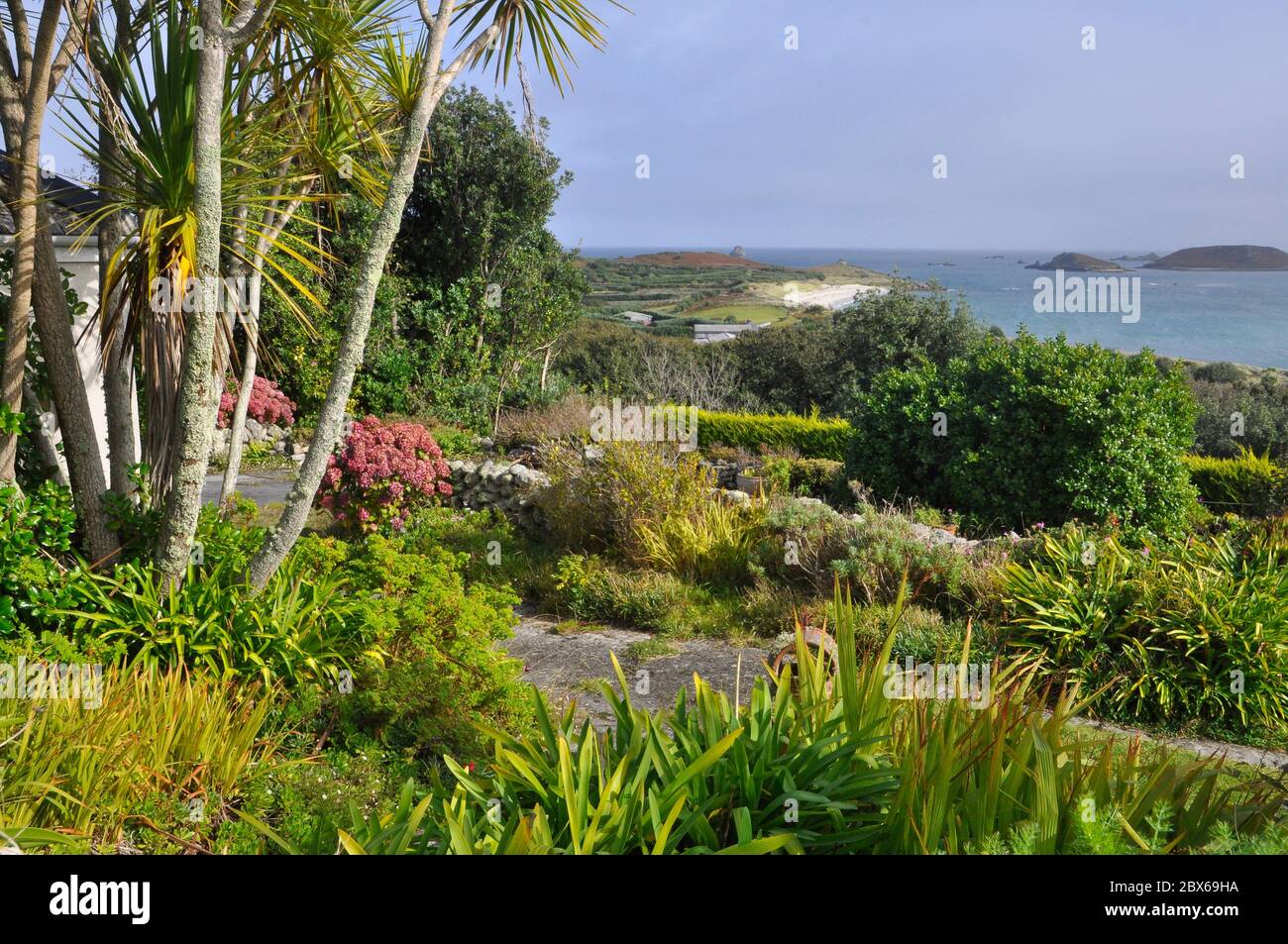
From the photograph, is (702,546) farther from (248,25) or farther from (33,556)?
(248,25)

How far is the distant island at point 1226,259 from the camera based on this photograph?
5641 centimetres

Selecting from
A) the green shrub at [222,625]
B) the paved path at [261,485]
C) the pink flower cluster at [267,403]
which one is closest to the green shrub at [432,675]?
the green shrub at [222,625]

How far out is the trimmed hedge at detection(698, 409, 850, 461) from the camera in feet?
43.9

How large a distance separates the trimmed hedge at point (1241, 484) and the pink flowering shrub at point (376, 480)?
9637 mm

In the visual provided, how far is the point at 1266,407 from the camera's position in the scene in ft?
67.1

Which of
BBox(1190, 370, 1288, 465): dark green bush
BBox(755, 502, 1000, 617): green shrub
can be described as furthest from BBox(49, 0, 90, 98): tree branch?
BBox(1190, 370, 1288, 465): dark green bush

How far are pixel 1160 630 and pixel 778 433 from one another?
8756 millimetres

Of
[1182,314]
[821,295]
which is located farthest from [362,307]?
[1182,314]

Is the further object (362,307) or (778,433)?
(778,433)

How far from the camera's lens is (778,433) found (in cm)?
1380

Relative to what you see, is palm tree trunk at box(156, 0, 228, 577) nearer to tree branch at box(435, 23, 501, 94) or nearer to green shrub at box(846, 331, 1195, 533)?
tree branch at box(435, 23, 501, 94)

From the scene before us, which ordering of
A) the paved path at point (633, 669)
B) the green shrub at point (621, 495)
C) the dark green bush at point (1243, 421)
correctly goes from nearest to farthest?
the paved path at point (633, 669) < the green shrub at point (621, 495) < the dark green bush at point (1243, 421)

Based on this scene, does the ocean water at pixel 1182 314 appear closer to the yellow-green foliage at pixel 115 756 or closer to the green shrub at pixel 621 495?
the green shrub at pixel 621 495

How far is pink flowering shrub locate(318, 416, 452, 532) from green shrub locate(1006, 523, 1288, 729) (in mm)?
5610
